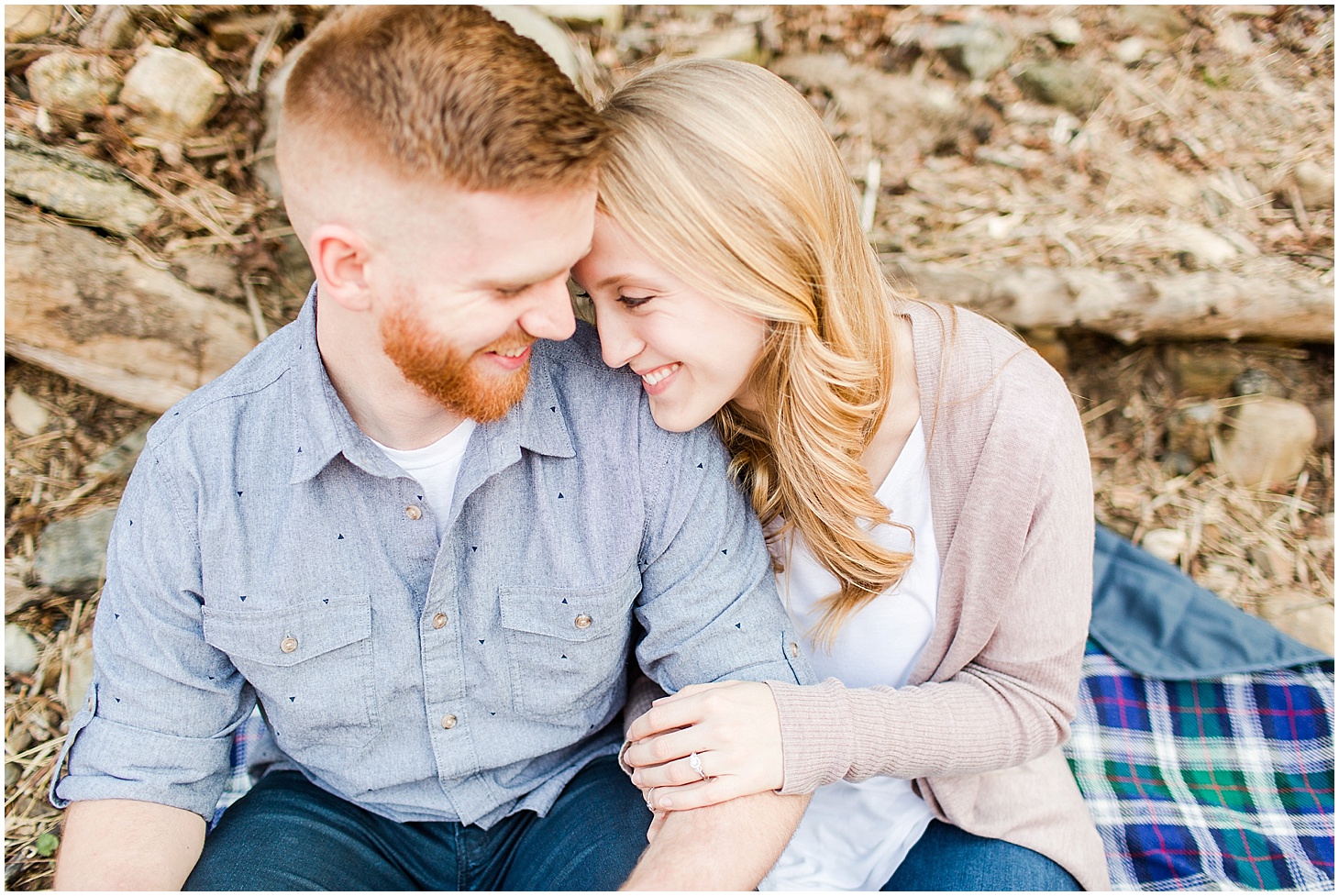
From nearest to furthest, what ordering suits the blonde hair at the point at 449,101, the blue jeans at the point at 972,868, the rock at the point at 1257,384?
the blonde hair at the point at 449,101 → the blue jeans at the point at 972,868 → the rock at the point at 1257,384

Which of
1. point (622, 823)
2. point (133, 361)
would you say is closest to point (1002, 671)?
point (622, 823)

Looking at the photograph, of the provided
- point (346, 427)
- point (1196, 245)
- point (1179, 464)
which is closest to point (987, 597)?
point (346, 427)

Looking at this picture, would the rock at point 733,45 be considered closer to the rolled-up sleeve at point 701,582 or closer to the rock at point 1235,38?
the rock at point 1235,38

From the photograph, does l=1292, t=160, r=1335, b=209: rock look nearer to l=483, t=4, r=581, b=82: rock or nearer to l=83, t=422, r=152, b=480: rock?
l=483, t=4, r=581, b=82: rock

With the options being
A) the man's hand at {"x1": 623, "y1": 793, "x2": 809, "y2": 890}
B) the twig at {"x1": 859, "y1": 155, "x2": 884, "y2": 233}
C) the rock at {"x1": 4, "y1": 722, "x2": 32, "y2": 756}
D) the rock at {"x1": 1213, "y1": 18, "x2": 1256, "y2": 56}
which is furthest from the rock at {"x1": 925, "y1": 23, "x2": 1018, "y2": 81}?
the rock at {"x1": 4, "y1": 722, "x2": 32, "y2": 756}

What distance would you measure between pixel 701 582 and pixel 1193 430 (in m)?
2.68

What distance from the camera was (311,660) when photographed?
205 cm

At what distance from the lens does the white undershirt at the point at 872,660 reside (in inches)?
90.4

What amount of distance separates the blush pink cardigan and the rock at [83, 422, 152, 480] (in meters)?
2.36

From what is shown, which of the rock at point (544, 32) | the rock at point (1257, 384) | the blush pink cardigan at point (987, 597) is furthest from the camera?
the rock at point (1257, 384)

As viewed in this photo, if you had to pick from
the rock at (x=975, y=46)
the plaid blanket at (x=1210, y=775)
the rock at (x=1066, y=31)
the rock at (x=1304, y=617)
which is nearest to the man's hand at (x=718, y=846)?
the plaid blanket at (x=1210, y=775)

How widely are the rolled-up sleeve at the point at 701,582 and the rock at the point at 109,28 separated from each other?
2.47 m

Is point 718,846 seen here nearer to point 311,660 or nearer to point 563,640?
point 563,640

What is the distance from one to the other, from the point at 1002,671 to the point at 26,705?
2.76 m
